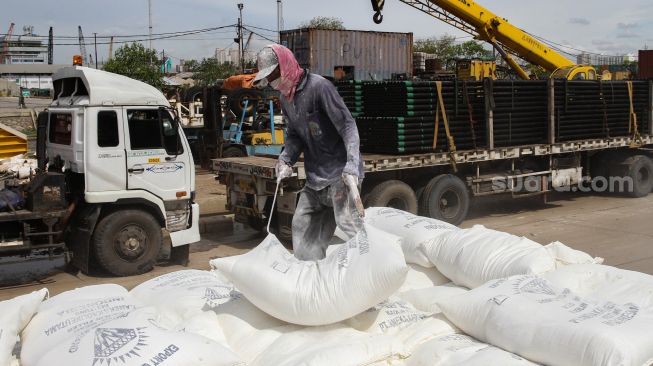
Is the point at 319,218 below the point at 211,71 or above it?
below

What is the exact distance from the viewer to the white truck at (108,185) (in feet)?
23.1

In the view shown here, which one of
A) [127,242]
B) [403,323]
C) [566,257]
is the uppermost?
[566,257]

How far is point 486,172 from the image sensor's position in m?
10.5

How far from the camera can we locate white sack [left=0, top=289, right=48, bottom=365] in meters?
3.33

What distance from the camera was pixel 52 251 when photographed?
716 cm

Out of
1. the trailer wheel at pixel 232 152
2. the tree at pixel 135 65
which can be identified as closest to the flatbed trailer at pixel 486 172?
the trailer wheel at pixel 232 152

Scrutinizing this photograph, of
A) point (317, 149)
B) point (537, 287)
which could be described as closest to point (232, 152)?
point (317, 149)

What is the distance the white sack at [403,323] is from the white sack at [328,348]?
0.41ft

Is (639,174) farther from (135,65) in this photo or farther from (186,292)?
(135,65)

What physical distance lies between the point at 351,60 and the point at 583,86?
13730 mm

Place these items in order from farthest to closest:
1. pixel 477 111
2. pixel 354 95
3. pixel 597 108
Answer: pixel 597 108 → pixel 477 111 → pixel 354 95

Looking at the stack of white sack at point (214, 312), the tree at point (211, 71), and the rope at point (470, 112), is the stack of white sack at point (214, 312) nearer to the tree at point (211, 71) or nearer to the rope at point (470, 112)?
the rope at point (470, 112)

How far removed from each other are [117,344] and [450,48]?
A: 4654 centimetres

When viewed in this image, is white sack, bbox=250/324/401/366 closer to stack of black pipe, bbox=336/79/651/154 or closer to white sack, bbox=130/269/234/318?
white sack, bbox=130/269/234/318
